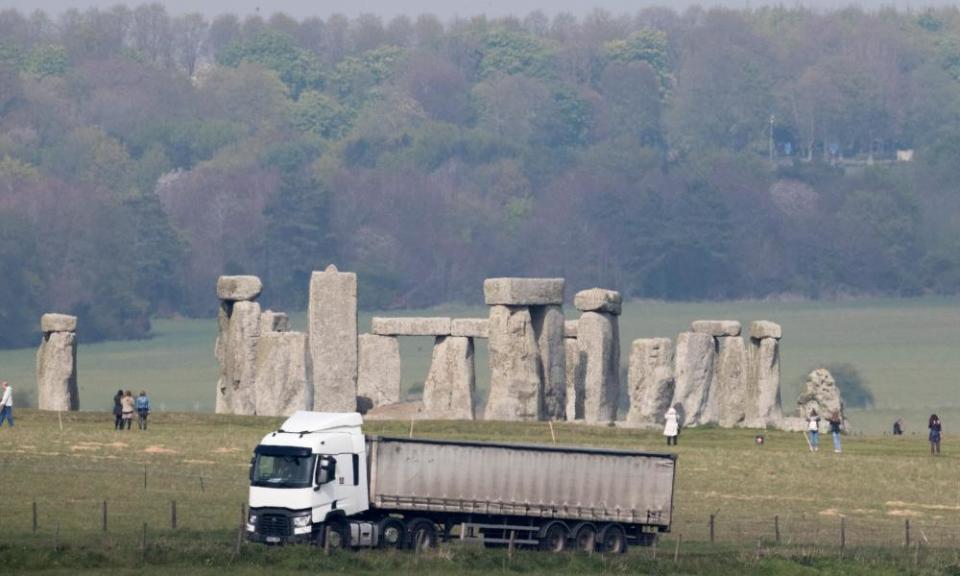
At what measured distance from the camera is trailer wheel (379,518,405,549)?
137ft

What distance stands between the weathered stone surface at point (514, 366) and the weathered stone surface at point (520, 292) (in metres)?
0.22

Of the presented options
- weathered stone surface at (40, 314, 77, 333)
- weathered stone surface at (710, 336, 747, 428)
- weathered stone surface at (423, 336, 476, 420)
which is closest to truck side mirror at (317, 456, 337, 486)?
weathered stone surface at (423, 336, 476, 420)

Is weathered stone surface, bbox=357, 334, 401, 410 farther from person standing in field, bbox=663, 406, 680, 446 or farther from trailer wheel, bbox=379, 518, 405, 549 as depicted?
trailer wheel, bbox=379, 518, 405, 549

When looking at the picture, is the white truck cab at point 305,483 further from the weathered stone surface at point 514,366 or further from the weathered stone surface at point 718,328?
the weathered stone surface at point 718,328

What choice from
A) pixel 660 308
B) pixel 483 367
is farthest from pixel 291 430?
pixel 660 308

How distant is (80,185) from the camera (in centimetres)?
15675

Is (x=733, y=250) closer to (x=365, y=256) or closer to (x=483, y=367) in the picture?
(x=365, y=256)

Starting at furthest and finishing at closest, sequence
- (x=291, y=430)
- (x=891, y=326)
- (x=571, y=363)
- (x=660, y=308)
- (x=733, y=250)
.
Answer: (x=733, y=250) < (x=660, y=308) < (x=891, y=326) < (x=571, y=363) < (x=291, y=430)

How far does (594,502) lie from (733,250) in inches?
4507

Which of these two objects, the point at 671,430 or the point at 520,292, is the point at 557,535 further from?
the point at 520,292

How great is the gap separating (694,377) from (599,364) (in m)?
4.06

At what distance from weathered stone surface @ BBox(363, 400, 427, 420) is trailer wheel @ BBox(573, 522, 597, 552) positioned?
59.2 feet

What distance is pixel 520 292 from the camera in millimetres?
62406

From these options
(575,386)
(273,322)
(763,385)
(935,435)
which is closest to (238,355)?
(273,322)
